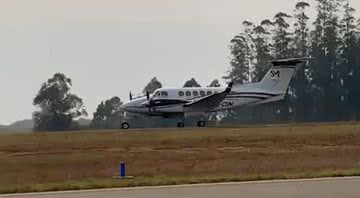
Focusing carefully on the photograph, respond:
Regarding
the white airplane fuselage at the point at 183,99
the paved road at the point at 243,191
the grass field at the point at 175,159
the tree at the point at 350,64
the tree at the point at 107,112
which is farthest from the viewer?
the tree at the point at 107,112

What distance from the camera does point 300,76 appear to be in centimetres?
9631

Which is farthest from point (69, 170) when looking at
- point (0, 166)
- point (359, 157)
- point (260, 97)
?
point (260, 97)

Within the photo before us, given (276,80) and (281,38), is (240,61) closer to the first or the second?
(281,38)

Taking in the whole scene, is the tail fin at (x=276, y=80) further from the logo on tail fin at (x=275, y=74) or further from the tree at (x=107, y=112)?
the tree at (x=107, y=112)

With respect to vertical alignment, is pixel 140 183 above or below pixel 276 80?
below

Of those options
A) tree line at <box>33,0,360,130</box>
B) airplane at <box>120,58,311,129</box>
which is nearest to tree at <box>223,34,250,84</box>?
tree line at <box>33,0,360,130</box>

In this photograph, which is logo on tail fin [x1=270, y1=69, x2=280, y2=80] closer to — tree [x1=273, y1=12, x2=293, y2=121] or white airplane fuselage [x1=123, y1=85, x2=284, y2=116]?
white airplane fuselage [x1=123, y1=85, x2=284, y2=116]

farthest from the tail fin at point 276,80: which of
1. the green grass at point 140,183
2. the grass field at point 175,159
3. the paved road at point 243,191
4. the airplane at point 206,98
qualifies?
the paved road at point 243,191

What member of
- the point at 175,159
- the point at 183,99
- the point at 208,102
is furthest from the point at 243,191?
the point at 208,102

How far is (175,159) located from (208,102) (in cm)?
3273

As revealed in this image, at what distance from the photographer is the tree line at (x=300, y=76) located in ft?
302

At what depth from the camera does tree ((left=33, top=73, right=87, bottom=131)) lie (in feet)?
299

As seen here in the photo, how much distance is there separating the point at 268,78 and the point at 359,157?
116ft

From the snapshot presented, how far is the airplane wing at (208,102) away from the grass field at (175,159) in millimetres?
21185
